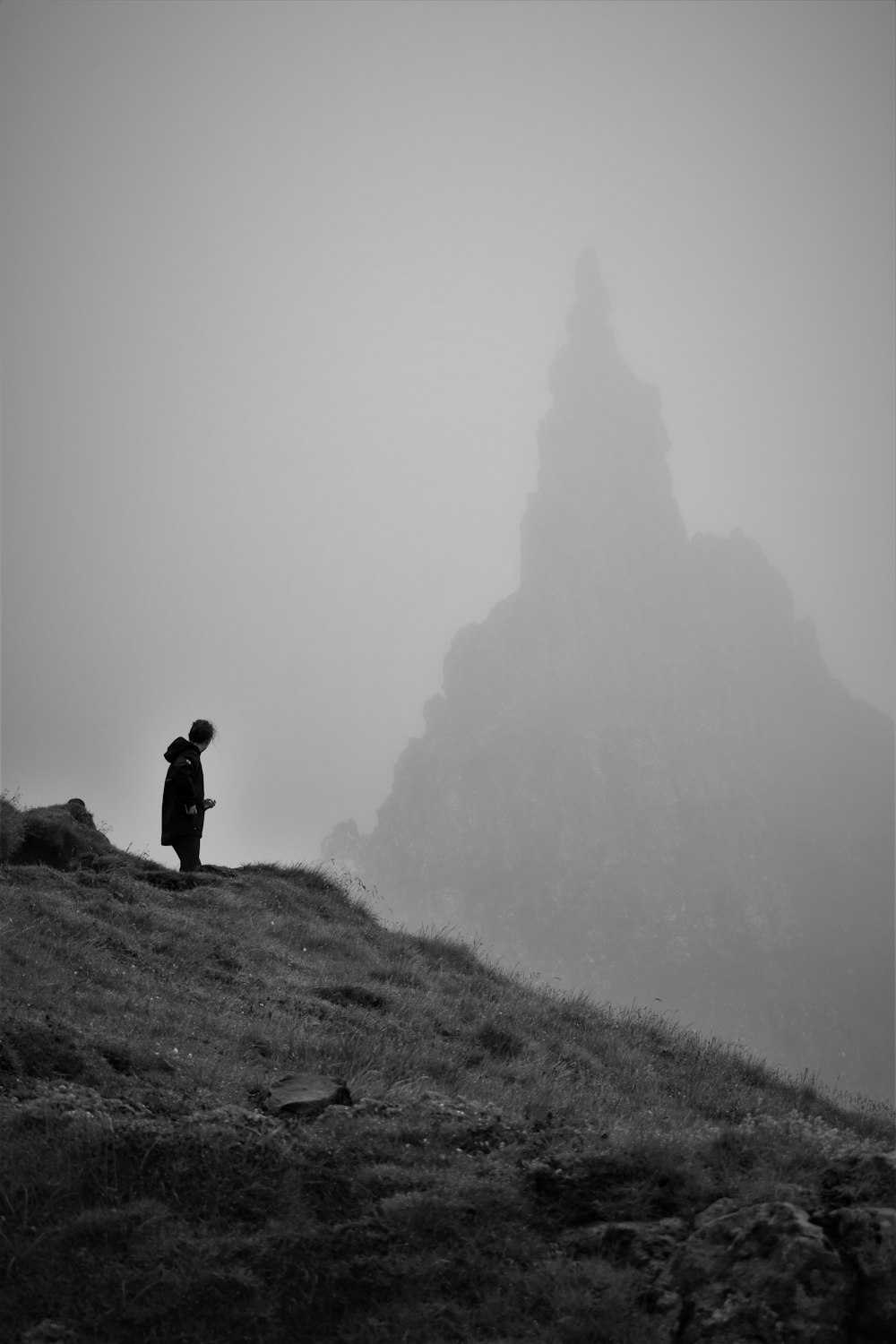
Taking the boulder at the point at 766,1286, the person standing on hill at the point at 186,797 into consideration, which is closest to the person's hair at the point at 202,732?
the person standing on hill at the point at 186,797

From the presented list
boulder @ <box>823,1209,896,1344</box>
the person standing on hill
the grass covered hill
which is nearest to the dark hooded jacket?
the person standing on hill

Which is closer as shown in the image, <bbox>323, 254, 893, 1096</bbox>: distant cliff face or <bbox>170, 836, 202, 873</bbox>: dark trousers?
<bbox>170, 836, 202, 873</bbox>: dark trousers

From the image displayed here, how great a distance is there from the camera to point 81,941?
40.0 feet

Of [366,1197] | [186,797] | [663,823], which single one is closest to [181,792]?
[186,797]

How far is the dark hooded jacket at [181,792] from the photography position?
1856 centimetres

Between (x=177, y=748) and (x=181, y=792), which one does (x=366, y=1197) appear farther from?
(x=177, y=748)

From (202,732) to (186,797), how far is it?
145 cm

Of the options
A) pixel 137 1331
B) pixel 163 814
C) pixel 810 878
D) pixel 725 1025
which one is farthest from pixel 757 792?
pixel 137 1331

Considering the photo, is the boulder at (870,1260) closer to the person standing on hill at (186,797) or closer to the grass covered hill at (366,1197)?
the grass covered hill at (366,1197)

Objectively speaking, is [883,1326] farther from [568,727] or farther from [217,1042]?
[568,727]

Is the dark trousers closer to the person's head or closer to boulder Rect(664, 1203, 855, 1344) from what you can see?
the person's head

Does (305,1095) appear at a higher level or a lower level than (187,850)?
lower

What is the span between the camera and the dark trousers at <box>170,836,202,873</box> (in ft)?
62.4

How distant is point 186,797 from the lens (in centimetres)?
1869
